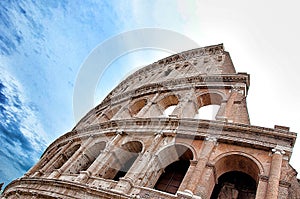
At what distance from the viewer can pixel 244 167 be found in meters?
9.88

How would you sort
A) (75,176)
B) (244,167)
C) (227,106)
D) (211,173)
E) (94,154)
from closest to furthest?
(211,173) → (244,167) → (75,176) → (227,106) → (94,154)

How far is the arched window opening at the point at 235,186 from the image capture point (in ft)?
31.9

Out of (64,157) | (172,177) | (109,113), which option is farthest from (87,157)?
(109,113)

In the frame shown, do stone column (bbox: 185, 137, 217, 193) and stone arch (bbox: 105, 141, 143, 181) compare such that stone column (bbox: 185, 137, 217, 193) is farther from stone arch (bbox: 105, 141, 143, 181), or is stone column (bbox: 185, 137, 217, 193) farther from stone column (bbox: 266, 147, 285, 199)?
stone arch (bbox: 105, 141, 143, 181)

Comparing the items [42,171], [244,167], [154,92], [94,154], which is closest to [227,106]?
[244,167]

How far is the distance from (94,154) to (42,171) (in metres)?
3.44

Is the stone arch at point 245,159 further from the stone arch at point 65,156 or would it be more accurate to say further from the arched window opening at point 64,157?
the arched window opening at point 64,157

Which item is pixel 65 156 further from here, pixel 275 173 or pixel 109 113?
pixel 275 173

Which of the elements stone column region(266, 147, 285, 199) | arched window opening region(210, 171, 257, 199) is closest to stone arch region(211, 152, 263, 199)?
arched window opening region(210, 171, 257, 199)

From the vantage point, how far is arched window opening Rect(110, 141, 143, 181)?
12.2 metres

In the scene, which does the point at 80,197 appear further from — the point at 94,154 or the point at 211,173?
the point at 211,173

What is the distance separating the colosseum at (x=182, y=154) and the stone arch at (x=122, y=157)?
0.05m

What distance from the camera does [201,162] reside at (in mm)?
9430

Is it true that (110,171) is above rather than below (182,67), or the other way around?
below
